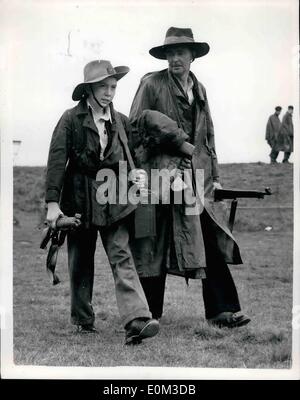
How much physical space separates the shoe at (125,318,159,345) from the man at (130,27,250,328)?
74cm

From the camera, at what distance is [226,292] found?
738cm

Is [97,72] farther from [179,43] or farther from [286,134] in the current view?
[286,134]

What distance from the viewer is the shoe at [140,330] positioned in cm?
627

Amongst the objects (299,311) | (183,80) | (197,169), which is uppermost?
(183,80)

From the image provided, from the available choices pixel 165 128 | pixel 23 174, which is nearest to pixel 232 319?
pixel 165 128

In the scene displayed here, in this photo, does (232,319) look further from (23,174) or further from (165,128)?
(23,174)

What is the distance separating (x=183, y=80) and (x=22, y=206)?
32.8 feet

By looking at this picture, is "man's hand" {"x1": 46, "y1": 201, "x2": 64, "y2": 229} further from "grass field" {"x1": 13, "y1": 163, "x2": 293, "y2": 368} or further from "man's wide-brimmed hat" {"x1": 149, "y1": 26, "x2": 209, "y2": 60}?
"man's wide-brimmed hat" {"x1": 149, "y1": 26, "x2": 209, "y2": 60}

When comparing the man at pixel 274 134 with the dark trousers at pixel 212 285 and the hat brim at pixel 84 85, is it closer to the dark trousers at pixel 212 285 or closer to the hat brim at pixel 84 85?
the dark trousers at pixel 212 285

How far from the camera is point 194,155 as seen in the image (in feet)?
24.0

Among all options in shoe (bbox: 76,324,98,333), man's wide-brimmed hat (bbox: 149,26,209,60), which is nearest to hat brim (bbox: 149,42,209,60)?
man's wide-brimmed hat (bbox: 149,26,209,60)

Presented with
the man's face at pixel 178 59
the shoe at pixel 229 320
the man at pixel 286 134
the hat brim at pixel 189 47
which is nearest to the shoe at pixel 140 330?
the shoe at pixel 229 320

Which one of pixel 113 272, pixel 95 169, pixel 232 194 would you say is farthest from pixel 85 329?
pixel 232 194

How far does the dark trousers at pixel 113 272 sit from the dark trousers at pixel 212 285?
1.99ft
